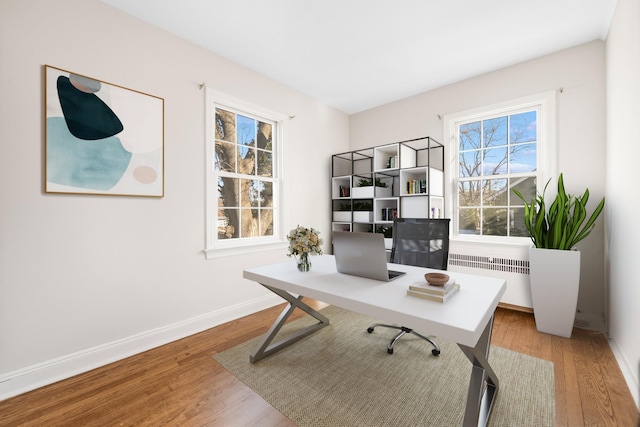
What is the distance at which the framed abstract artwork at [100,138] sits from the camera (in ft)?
6.34

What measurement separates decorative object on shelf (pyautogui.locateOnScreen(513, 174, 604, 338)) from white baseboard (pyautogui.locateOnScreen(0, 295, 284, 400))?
9.68ft

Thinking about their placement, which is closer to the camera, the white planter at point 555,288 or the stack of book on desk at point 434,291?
the stack of book on desk at point 434,291

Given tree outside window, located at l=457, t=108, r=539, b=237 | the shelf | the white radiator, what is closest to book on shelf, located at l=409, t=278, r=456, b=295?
the shelf

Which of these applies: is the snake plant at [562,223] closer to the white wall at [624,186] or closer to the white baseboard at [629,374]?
the white wall at [624,186]

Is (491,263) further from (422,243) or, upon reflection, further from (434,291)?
(434,291)

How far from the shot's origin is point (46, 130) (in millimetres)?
1894

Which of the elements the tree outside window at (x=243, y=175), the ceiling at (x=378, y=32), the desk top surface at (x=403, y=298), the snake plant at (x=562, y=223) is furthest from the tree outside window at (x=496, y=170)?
the tree outside window at (x=243, y=175)

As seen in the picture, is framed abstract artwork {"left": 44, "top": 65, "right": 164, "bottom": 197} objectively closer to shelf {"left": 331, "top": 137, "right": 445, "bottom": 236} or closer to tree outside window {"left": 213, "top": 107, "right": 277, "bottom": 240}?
tree outside window {"left": 213, "top": 107, "right": 277, "bottom": 240}

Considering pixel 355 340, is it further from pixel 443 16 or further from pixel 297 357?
pixel 443 16

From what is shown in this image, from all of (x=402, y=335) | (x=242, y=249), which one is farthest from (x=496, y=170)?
(x=242, y=249)

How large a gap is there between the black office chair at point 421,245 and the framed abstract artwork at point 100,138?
2.15 meters

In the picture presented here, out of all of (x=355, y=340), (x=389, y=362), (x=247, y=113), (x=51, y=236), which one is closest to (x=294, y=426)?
(x=389, y=362)

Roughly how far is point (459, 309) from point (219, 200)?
250 centimetres

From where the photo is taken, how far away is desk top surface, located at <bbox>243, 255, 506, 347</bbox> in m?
1.09
